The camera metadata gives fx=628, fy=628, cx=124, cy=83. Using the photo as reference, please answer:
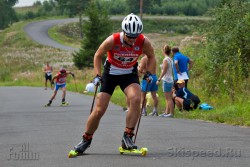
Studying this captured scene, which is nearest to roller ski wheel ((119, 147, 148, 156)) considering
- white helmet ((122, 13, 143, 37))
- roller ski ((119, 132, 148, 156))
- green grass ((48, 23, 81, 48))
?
roller ski ((119, 132, 148, 156))

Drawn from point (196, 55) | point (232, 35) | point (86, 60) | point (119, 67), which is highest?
point (119, 67)

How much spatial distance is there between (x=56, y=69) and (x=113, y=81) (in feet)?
142

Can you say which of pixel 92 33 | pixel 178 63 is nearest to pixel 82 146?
pixel 178 63

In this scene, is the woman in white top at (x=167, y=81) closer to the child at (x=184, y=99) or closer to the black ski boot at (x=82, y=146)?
the child at (x=184, y=99)

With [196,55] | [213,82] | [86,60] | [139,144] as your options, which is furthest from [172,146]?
[86,60]

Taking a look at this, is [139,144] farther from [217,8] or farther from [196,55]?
[196,55]

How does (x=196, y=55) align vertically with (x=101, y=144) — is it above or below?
below

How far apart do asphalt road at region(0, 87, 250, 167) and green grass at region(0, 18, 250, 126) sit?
1.12 metres

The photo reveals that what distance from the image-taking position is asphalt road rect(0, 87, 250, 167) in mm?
8414

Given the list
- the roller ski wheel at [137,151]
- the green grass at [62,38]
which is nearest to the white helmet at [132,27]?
the roller ski wheel at [137,151]

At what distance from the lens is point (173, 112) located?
16.7 metres

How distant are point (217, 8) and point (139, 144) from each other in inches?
528

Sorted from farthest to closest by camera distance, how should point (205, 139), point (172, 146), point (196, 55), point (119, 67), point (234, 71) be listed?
point (196, 55)
point (234, 71)
point (205, 139)
point (172, 146)
point (119, 67)

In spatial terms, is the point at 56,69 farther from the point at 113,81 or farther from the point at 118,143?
the point at 113,81
